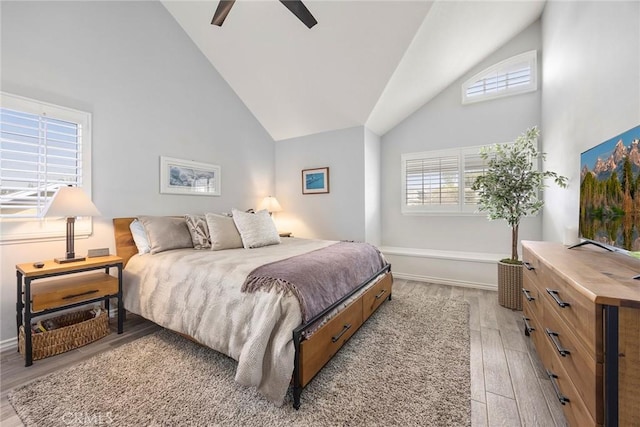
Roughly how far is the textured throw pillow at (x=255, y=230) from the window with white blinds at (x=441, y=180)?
2.49 meters

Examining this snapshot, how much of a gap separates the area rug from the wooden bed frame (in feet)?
0.46

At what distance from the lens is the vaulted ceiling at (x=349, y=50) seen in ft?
8.88

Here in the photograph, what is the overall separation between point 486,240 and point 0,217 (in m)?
5.40

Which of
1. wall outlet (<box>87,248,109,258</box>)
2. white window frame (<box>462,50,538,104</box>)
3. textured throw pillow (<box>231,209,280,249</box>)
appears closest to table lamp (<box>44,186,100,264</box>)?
wall outlet (<box>87,248,109,258</box>)

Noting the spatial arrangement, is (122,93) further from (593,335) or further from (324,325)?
(593,335)

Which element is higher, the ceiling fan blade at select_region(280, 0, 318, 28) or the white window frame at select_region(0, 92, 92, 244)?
the ceiling fan blade at select_region(280, 0, 318, 28)

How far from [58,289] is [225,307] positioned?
1.43 metres

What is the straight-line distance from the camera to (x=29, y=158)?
7.20 feet

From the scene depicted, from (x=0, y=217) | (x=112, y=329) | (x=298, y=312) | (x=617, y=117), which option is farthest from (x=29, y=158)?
(x=617, y=117)

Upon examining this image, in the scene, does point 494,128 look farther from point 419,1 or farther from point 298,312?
point 298,312

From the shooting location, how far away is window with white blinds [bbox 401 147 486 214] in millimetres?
3938

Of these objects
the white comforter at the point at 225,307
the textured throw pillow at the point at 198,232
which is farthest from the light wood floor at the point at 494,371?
the textured throw pillow at the point at 198,232

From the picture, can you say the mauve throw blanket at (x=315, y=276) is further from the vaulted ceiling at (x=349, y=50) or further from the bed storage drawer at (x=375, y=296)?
the vaulted ceiling at (x=349, y=50)

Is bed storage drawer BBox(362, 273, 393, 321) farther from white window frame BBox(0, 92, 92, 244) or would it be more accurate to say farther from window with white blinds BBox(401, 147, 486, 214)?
white window frame BBox(0, 92, 92, 244)
